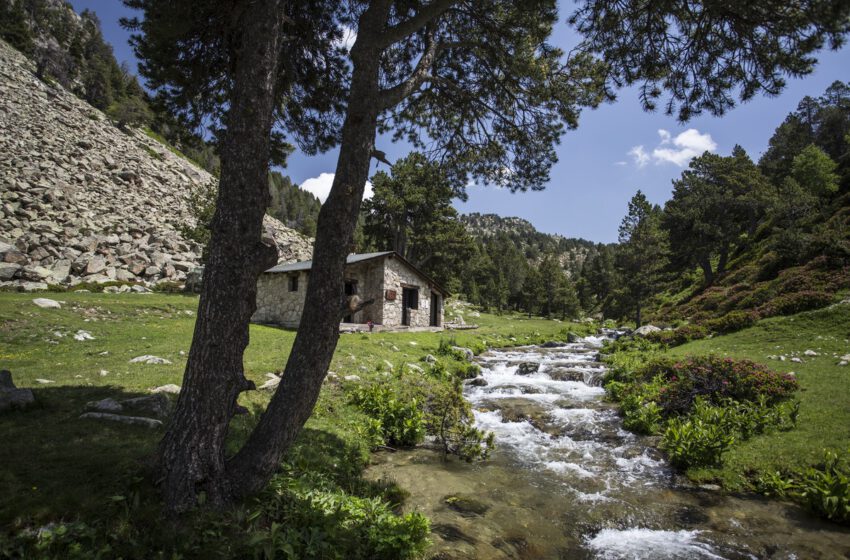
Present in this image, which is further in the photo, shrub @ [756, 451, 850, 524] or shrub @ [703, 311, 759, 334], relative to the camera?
shrub @ [703, 311, 759, 334]

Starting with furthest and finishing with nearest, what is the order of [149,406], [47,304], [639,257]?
1. [639,257]
2. [47,304]
3. [149,406]

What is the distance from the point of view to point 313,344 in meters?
4.37

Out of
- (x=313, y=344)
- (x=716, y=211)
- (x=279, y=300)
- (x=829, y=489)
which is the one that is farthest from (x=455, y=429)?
(x=716, y=211)

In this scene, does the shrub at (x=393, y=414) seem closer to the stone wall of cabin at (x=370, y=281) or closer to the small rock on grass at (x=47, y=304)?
the small rock on grass at (x=47, y=304)

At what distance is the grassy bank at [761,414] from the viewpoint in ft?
21.8

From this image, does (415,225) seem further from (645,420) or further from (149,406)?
(149,406)

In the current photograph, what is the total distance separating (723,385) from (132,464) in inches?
491

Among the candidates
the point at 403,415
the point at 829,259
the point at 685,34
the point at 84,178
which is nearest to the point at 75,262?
the point at 84,178

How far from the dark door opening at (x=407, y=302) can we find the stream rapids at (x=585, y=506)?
18.1 metres

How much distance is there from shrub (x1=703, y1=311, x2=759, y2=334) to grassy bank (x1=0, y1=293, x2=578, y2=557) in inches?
656

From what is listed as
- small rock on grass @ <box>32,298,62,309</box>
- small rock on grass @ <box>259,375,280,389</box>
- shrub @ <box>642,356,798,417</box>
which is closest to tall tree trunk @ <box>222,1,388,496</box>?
small rock on grass @ <box>259,375,280,389</box>

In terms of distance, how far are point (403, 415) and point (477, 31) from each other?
822cm

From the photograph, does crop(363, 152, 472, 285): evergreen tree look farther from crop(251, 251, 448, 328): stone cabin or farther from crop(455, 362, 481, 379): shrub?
crop(455, 362, 481, 379): shrub

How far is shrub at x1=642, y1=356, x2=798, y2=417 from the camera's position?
9.55m
